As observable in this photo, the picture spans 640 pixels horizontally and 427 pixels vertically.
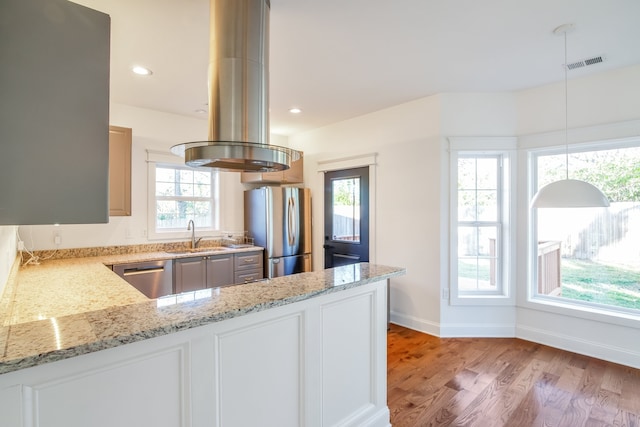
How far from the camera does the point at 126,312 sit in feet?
3.78

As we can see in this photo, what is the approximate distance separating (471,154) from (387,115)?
111cm

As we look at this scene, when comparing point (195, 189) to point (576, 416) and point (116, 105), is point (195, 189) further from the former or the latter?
point (576, 416)

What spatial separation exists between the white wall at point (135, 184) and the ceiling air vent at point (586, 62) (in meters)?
4.22

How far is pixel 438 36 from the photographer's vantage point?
238 centimetres

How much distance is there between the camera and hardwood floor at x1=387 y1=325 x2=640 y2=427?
212 cm

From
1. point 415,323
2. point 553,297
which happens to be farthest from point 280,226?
point 553,297

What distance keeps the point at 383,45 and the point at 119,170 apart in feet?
9.43

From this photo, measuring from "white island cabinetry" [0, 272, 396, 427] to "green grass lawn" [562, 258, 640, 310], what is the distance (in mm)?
2578

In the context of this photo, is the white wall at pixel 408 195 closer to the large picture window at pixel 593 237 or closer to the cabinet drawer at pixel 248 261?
the large picture window at pixel 593 237

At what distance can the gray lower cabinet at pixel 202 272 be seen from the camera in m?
3.56

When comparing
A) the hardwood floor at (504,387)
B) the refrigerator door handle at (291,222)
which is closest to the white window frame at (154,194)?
the refrigerator door handle at (291,222)

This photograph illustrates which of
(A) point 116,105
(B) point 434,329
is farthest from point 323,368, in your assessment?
(A) point 116,105

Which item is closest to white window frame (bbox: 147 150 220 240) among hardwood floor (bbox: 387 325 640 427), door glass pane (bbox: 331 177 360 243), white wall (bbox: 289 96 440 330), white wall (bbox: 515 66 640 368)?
door glass pane (bbox: 331 177 360 243)

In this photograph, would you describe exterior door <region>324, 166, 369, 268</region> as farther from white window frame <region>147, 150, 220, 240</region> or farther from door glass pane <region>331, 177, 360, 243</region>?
white window frame <region>147, 150, 220, 240</region>
